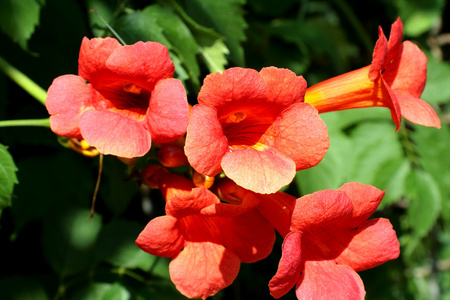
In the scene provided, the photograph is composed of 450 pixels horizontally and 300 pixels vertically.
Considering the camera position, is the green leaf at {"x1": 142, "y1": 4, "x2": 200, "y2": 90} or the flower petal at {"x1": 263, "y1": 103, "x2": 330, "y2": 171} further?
the green leaf at {"x1": 142, "y1": 4, "x2": 200, "y2": 90}

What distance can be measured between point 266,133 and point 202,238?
1.48ft

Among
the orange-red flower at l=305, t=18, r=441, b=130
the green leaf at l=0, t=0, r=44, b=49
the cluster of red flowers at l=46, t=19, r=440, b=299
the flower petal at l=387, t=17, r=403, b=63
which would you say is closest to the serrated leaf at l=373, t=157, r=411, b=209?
the orange-red flower at l=305, t=18, r=441, b=130

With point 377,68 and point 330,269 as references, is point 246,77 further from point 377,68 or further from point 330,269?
point 330,269

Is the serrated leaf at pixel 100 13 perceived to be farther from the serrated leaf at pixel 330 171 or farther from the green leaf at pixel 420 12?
the green leaf at pixel 420 12

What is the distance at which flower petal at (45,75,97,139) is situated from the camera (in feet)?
5.09

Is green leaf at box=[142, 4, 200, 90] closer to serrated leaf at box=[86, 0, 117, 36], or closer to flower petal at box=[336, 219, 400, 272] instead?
serrated leaf at box=[86, 0, 117, 36]

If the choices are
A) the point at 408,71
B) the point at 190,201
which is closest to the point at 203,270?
the point at 190,201

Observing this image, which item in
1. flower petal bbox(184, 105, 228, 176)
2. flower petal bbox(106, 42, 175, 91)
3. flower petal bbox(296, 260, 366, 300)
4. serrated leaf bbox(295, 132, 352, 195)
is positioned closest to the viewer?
flower petal bbox(184, 105, 228, 176)

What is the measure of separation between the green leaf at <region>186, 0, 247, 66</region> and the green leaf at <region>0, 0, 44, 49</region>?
71 centimetres

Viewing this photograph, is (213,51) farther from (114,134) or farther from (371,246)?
(371,246)

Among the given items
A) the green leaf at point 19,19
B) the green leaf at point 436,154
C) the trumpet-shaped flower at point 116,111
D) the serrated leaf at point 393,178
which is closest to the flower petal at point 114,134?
the trumpet-shaped flower at point 116,111

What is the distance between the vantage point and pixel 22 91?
→ 2.46m

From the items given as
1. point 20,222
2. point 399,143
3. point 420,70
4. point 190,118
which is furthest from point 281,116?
point 399,143

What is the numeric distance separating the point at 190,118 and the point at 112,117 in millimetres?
288
